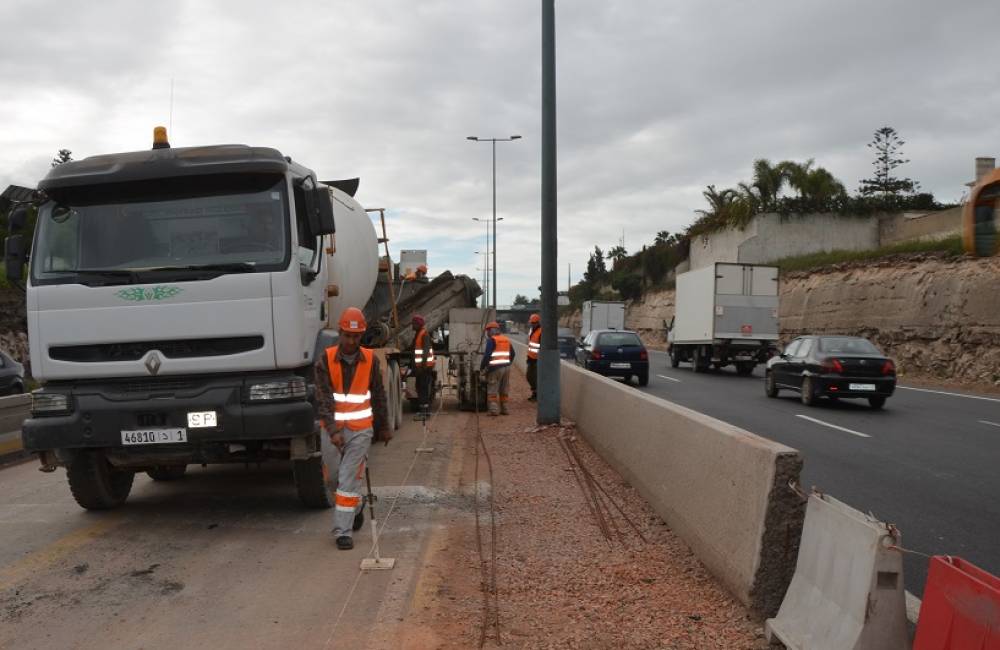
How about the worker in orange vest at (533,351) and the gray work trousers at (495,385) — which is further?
the worker in orange vest at (533,351)

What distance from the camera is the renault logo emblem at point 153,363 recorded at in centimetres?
667

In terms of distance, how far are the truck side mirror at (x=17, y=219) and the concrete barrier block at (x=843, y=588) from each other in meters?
6.41

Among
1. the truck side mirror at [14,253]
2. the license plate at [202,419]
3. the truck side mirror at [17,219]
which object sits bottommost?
the license plate at [202,419]

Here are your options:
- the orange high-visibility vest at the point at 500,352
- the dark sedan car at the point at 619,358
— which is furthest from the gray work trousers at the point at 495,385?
the dark sedan car at the point at 619,358

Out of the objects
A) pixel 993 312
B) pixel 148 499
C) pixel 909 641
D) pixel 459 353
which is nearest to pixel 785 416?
pixel 459 353

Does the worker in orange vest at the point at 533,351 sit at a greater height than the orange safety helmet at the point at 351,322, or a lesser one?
lesser

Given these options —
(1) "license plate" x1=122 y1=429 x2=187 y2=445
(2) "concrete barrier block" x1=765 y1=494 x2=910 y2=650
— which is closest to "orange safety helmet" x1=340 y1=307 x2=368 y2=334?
(1) "license plate" x1=122 y1=429 x2=187 y2=445

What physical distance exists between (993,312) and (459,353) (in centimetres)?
1923

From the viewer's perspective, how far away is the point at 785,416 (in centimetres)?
1559

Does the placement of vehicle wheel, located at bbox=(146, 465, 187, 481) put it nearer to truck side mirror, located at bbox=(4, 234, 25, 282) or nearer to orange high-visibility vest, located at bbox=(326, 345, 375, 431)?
truck side mirror, located at bbox=(4, 234, 25, 282)

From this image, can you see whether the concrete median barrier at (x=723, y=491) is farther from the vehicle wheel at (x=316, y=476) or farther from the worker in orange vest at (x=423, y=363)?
the worker in orange vest at (x=423, y=363)

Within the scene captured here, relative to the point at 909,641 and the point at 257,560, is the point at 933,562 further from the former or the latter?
the point at 257,560

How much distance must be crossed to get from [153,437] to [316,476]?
1.47 metres

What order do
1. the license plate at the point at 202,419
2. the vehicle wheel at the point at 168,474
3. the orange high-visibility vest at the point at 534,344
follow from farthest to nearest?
the orange high-visibility vest at the point at 534,344 < the vehicle wheel at the point at 168,474 < the license plate at the point at 202,419
